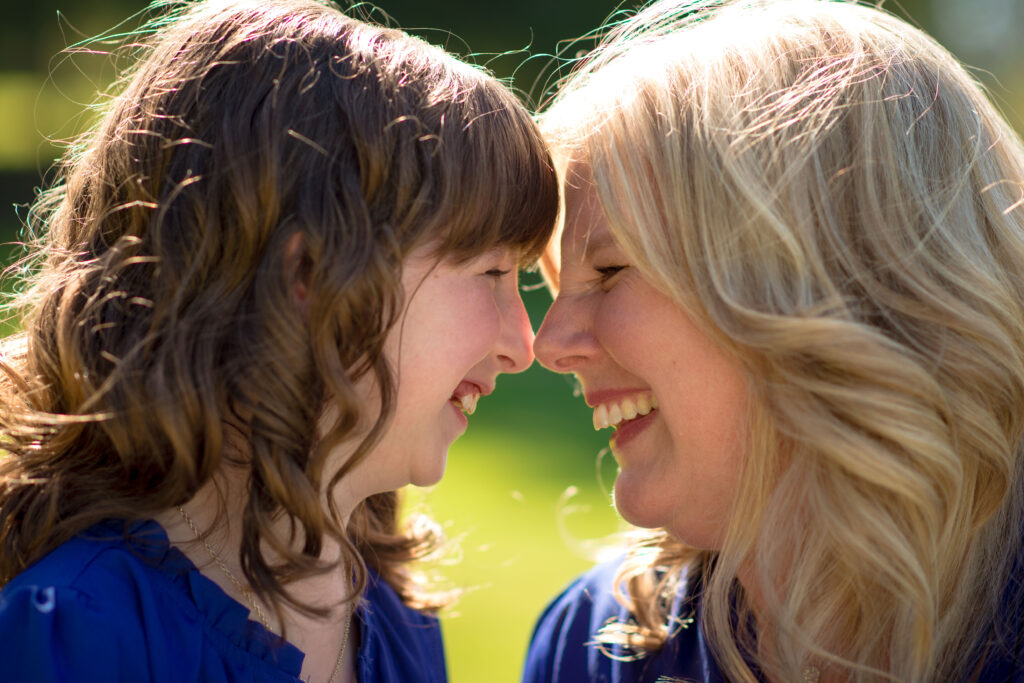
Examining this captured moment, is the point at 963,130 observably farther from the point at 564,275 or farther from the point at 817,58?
the point at 564,275

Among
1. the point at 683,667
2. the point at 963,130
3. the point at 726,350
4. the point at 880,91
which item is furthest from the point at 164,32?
the point at 683,667

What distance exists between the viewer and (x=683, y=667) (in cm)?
215

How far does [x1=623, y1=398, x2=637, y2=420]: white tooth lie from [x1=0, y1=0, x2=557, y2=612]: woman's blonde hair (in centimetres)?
60

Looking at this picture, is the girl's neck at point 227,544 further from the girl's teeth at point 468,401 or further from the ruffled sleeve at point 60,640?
the girl's teeth at point 468,401

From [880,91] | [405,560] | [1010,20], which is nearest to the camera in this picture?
[880,91]

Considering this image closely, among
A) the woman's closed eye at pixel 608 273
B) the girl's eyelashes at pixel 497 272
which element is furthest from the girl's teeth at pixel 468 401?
the woman's closed eye at pixel 608 273

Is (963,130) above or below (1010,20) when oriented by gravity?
below

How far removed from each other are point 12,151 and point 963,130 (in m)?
18.0

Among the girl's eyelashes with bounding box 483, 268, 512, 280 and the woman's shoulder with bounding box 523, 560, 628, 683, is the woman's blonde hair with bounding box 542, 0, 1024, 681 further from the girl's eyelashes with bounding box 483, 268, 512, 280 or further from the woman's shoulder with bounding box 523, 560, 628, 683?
the woman's shoulder with bounding box 523, 560, 628, 683

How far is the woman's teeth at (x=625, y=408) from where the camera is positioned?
2.14 meters

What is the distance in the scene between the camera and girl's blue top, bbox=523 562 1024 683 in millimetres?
2111

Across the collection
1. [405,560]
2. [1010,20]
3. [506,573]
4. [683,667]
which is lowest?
[506,573]

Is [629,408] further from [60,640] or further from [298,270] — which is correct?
[60,640]

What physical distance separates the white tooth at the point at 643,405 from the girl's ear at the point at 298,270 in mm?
808
